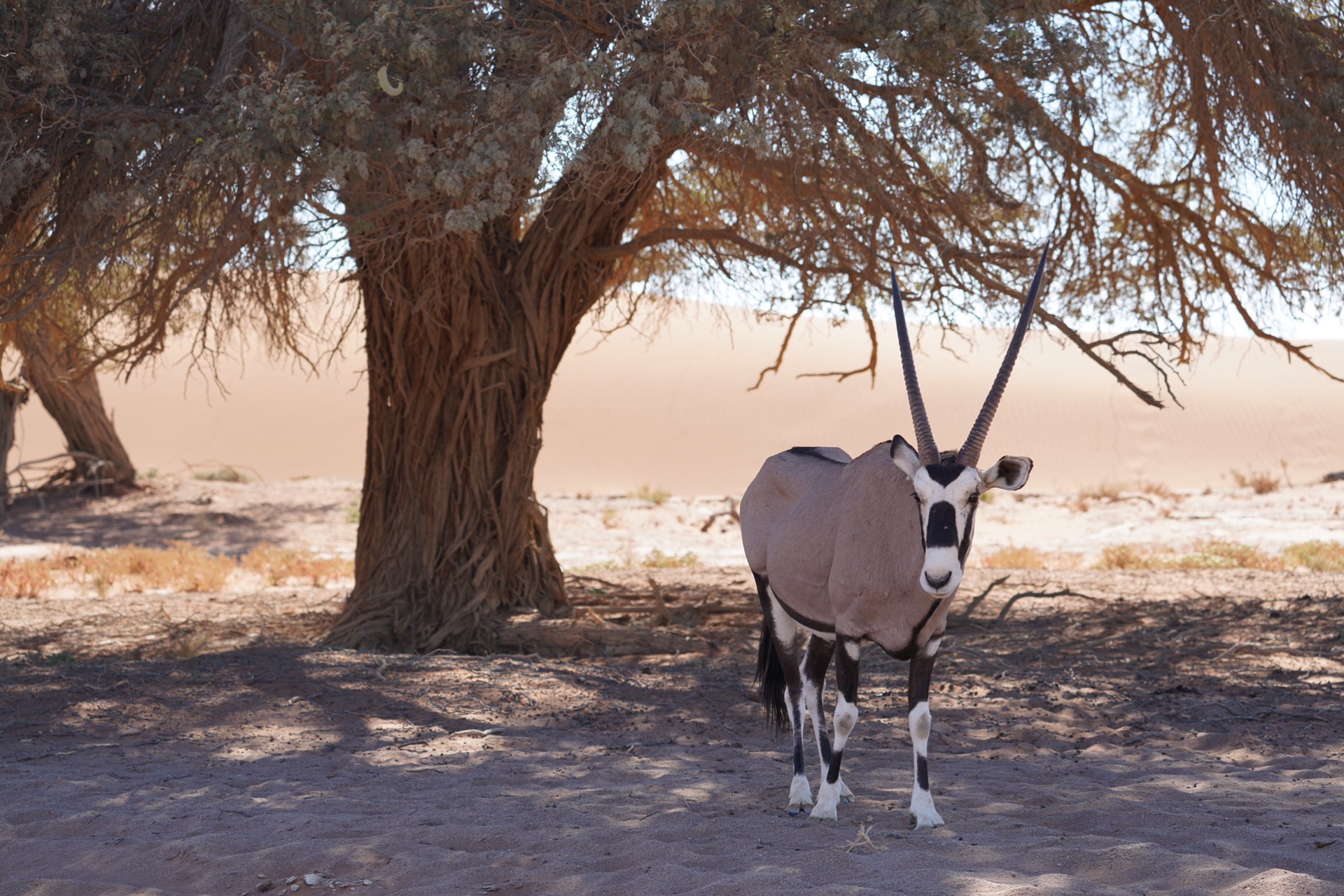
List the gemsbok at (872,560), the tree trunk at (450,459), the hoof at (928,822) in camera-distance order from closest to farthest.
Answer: the gemsbok at (872,560) < the hoof at (928,822) < the tree trunk at (450,459)

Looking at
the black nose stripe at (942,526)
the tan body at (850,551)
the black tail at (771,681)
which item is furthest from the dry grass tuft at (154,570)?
the black nose stripe at (942,526)

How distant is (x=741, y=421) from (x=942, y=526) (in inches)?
1670

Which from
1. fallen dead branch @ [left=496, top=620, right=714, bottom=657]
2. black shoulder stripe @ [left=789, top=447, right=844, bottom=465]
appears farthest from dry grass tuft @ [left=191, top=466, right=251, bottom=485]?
black shoulder stripe @ [left=789, top=447, right=844, bottom=465]

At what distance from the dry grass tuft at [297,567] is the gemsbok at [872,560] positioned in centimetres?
858

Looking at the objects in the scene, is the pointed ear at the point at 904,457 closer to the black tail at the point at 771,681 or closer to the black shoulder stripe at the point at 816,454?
the black shoulder stripe at the point at 816,454

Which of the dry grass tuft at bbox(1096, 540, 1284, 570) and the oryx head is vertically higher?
the oryx head

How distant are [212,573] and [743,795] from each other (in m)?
9.70

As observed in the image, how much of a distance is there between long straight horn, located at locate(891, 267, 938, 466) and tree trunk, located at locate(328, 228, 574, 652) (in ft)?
14.2

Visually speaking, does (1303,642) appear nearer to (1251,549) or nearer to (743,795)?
(743,795)

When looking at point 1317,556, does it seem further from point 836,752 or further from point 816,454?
point 836,752

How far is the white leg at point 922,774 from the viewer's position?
4.08 meters

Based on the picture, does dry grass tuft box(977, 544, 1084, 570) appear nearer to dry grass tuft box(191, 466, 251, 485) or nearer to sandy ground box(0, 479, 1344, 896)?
sandy ground box(0, 479, 1344, 896)

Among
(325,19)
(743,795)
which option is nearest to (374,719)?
(743,795)

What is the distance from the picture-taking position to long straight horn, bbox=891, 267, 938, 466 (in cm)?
398
